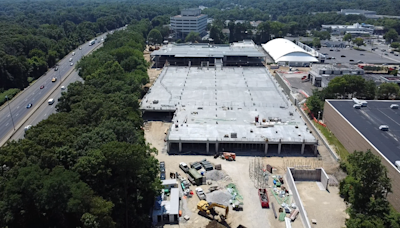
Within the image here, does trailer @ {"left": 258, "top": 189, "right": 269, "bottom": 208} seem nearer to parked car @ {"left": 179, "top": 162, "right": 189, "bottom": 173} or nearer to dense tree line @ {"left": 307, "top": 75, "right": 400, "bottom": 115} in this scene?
parked car @ {"left": 179, "top": 162, "right": 189, "bottom": 173}

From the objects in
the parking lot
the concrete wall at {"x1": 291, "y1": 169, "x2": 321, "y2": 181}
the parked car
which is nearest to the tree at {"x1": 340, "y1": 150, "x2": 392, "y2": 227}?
the concrete wall at {"x1": 291, "y1": 169, "x2": 321, "y2": 181}

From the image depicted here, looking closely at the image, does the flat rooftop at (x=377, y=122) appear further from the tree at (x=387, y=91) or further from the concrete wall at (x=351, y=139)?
the tree at (x=387, y=91)

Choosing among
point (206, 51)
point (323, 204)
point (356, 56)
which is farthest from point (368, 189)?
point (356, 56)

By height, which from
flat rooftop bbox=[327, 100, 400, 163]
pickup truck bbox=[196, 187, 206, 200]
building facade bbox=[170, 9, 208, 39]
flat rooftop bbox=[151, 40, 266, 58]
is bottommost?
pickup truck bbox=[196, 187, 206, 200]

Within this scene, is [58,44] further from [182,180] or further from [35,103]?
[182,180]

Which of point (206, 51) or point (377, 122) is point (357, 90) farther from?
point (206, 51)

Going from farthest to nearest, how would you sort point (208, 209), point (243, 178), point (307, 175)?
point (243, 178) < point (307, 175) < point (208, 209)

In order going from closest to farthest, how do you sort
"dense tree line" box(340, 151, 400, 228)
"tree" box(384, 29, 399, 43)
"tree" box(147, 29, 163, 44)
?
"dense tree line" box(340, 151, 400, 228) → "tree" box(147, 29, 163, 44) → "tree" box(384, 29, 399, 43)

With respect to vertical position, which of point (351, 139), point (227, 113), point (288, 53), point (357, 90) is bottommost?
point (227, 113)
